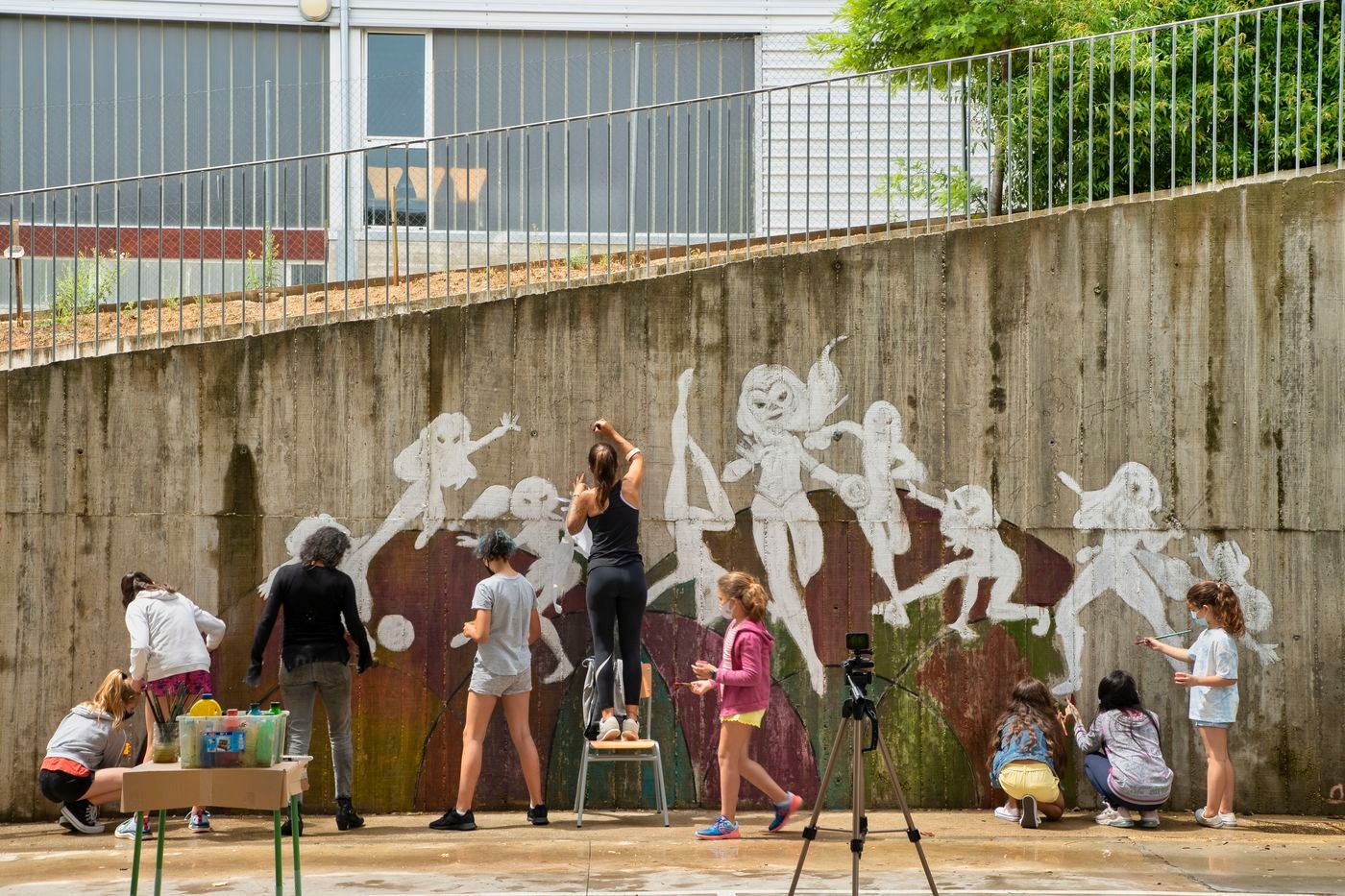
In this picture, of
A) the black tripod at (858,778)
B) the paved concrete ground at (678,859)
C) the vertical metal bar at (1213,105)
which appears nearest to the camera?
the black tripod at (858,778)

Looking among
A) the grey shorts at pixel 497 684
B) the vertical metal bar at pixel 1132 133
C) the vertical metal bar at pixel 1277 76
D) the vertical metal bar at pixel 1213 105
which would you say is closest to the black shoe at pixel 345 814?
the grey shorts at pixel 497 684

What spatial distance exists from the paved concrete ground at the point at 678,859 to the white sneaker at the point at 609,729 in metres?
0.54

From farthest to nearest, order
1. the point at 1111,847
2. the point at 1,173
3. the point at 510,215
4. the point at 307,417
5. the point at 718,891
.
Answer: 1. the point at 1,173
2. the point at 510,215
3. the point at 307,417
4. the point at 1111,847
5. the point at 718,891

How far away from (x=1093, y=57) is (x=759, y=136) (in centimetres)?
244

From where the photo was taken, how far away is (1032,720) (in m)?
8.89

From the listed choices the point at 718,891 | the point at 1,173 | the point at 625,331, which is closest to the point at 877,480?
the point at 625,331

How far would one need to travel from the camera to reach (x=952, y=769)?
928cm

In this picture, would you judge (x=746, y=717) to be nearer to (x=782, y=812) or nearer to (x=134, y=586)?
(x=782, y=812)

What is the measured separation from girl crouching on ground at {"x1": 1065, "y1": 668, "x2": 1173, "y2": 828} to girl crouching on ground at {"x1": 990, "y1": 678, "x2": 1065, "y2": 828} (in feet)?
0.71

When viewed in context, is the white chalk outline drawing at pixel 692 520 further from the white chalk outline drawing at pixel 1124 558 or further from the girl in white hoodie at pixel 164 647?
the girl in white hoodie at pixel 164 647

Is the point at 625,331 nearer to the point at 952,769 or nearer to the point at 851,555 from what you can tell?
the point at 851,555

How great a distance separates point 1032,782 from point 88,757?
557 centimetres

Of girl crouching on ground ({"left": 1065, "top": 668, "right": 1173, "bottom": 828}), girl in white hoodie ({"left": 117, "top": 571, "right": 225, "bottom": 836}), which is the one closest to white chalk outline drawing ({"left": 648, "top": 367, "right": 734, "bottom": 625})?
girl crouching on ground ({"left": 1065, "top": 668, "right": 1173, "bottom": 828})

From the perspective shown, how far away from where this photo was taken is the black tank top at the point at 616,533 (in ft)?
29.5
